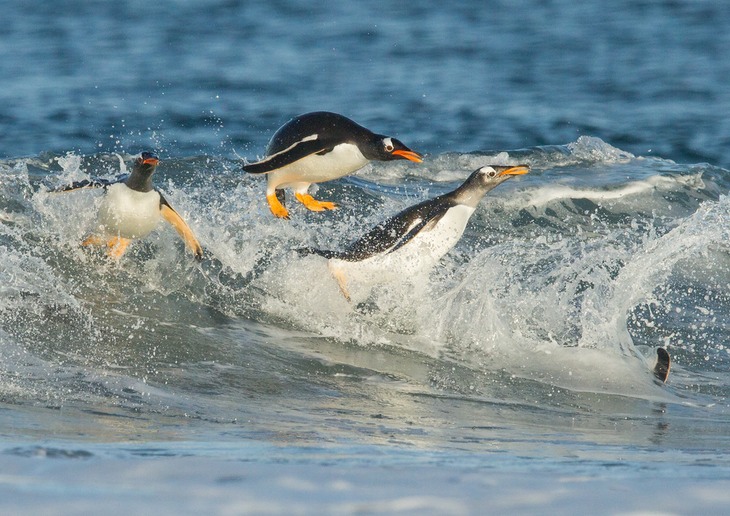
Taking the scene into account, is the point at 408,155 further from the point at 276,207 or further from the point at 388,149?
the point at 276,207

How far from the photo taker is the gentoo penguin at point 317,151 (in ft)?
19.8

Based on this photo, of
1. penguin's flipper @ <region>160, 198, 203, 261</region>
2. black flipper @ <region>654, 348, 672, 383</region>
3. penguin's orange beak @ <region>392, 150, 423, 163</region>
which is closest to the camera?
black flipper @ <region>654, 348, 672, 383</region>

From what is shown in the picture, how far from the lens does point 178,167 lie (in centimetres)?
923

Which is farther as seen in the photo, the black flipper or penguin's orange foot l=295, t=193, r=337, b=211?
penguin's orange foot l=295, t=193, r=337, b=211

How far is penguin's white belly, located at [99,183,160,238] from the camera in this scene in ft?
20.4

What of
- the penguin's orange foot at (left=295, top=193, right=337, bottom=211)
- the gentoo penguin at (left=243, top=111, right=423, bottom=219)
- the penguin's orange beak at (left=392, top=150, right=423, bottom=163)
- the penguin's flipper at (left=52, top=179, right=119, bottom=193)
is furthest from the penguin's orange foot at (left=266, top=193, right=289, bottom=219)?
the penguin's flipper at (left=52, top=179, right=119, bottom=193)

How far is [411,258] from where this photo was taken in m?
5.91

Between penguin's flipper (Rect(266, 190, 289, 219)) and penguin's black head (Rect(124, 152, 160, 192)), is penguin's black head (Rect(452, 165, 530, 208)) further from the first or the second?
penguin's black head (Rect(124, 152, 160, 192))

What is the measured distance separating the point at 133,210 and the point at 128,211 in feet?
0.09

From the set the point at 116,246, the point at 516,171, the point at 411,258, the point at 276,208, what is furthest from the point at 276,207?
the point at 516,171

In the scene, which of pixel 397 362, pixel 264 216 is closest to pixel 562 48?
pixel 264 216

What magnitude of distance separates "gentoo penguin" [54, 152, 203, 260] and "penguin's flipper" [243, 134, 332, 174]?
57cm

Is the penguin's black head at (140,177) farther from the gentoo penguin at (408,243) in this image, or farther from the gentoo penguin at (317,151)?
the gentoo penguin at (408,243)

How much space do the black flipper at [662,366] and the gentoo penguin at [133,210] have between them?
250 centimetres
